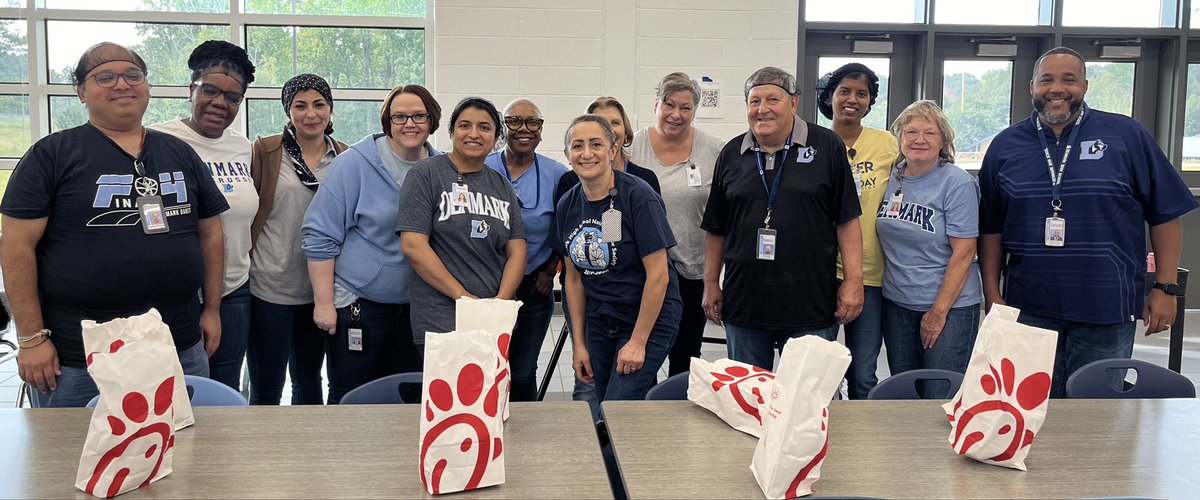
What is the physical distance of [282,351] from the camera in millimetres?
2941

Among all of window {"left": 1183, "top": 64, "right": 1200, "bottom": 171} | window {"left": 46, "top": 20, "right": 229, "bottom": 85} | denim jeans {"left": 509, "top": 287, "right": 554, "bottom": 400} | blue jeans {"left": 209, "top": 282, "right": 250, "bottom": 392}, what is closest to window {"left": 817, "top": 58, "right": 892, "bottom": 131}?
window {"left": 1183, "top": 64, "right": 1200, "bottom": 171}

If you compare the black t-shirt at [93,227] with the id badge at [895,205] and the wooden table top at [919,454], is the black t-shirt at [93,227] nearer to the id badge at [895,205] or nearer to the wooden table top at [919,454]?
the wooden table top at [919,454]

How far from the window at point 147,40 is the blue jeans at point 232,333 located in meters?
3.70

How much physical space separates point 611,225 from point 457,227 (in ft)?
1.62

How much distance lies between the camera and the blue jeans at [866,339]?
9.71ft

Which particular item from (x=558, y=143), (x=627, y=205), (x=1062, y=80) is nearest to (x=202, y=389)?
(x=627, y=205)

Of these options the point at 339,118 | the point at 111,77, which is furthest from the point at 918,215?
the point at 339,118

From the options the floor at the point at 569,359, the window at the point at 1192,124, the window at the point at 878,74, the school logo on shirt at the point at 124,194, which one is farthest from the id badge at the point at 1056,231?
the window at the point at 1192,124

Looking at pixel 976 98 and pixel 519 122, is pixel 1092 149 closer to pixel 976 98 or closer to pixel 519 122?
pixel 519 122

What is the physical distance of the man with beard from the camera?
274 centimetres

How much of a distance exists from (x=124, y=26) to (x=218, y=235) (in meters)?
4.21

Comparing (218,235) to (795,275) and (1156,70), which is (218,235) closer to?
(795,275)

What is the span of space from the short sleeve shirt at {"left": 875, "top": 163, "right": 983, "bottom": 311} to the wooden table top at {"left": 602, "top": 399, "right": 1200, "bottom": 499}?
819 mm

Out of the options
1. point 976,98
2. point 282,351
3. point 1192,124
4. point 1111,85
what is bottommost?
point 282,351
